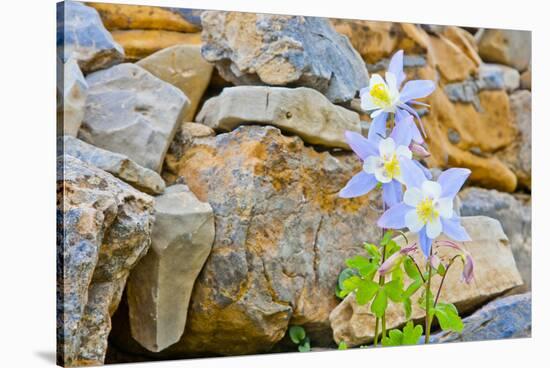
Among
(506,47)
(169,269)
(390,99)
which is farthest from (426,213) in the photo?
(506,47)

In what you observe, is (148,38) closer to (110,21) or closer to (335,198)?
(110,21)

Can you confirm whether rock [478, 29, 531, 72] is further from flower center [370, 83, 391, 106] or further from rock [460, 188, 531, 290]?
flower center [370, 83, 391, 106]

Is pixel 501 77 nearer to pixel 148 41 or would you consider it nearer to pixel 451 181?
pixel 451 181

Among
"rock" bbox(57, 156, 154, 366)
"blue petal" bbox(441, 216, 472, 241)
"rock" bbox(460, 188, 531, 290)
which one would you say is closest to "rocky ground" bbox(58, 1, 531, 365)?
"rock" bbox(57, 156, 154, 366)

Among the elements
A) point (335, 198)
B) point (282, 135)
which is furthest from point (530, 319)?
point (282, 135)

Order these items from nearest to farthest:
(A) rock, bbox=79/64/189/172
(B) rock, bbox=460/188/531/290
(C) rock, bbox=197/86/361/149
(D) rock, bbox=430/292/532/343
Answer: (A) rock, bbox=79/64/189/172 < (C) rock, bbox=197/86/361/149 < (D) rock, bbox=430/292/532/343 < (B) rock, bbox=460/188/531/290

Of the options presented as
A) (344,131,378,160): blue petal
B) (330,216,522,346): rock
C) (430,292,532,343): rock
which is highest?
(344,131,378,160): blue petal
